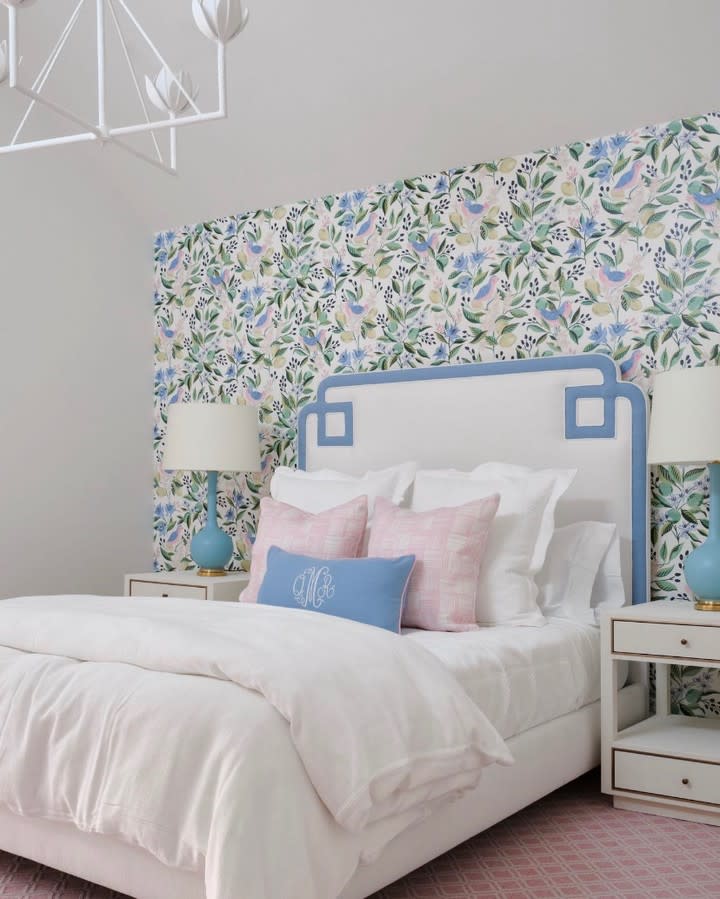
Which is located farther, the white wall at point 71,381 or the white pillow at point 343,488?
the white wall at point 71,381

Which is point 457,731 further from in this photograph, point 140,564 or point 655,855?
point 140,564

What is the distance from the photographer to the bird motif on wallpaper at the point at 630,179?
3.62 meters

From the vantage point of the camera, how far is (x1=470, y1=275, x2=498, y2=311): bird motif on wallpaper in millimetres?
3951

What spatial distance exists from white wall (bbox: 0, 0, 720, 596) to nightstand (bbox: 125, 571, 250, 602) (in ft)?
1.58

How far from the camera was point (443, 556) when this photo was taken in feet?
10.1

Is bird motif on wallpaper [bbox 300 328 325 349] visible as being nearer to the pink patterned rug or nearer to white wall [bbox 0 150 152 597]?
white wall [bbox 0 150 152 597]

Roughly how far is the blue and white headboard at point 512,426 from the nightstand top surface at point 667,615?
338 mm

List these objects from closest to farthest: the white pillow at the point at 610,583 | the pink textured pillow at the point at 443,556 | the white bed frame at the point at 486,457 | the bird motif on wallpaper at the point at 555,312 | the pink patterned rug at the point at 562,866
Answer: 1. the white bed frame at the point at 486,457
2. the pink patterned rug at the point at 562,866
3. the pink textured pillow at the point at 443,556
4. the white pillow at the point at 610,583
5. the bird motif on wallpaper at the point at 555,312

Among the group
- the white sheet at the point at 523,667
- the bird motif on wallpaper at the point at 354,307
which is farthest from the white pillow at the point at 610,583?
the bird motif on wallpaper at the point at 354,307

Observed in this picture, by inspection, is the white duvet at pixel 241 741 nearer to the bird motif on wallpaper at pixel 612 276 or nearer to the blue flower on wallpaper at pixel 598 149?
the bird motif on wallpaper at pixel 612 276

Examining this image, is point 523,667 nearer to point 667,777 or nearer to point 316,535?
point 667,777

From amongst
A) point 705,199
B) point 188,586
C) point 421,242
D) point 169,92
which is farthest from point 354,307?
point 169,92

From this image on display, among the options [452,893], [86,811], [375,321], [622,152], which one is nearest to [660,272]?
[622,152]

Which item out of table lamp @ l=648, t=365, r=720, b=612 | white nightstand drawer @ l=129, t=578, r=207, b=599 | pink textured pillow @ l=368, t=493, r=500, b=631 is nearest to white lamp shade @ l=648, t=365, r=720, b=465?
table lamp @ l=648, t=365, r=720, b=612
